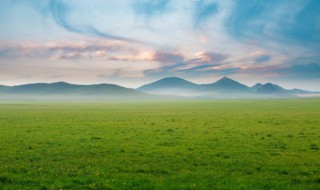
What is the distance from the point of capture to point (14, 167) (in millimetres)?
16234

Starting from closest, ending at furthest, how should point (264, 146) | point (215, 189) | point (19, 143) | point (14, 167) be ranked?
point (215, 189) < point (14, 167) < point (264, 146) < point (19, 143)

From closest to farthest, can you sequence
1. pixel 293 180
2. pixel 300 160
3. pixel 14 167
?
pixel 293 180 < pixel 14 167 < pixel 300 160

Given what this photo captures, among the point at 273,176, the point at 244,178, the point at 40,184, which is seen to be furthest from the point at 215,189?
the point at 40,184

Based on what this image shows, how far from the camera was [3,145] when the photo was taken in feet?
77.5

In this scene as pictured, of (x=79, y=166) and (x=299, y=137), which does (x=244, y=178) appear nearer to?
(x=79, y=166)

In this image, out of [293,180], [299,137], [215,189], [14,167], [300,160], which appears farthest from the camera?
[299,137]

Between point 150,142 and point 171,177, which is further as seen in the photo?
point 150,142

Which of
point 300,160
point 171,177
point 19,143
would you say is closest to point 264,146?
point 300,160

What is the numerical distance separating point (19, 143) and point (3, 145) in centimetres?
127

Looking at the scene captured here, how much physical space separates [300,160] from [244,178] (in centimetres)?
580

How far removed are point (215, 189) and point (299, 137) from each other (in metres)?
18.4

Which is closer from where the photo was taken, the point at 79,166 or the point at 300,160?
the point at 79,166

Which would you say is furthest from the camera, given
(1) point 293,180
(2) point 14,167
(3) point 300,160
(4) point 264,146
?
(4) point 264,146

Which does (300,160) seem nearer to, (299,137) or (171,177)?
(171,177)
